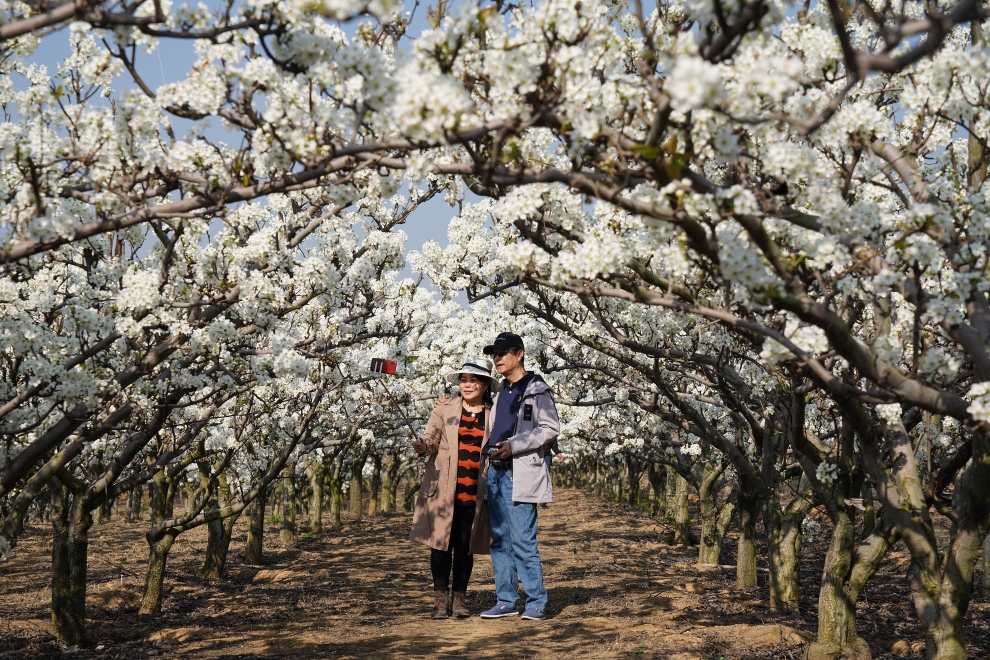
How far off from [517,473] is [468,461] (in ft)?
2.52

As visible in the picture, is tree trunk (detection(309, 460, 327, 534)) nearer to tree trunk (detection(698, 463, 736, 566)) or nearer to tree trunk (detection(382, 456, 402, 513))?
tree trunk (detection(698, 463, 736, 566))

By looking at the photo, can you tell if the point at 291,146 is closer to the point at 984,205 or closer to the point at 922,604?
Answer: the point at 984,205

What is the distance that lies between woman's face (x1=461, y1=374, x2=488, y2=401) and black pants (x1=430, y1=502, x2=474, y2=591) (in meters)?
1.06

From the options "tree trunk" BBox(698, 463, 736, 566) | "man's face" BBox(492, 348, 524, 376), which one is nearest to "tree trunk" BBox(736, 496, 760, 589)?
"tree trunk" BBox(698, 463, 736, 566)

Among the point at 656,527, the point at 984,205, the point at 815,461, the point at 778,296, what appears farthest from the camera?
the point at 656,527

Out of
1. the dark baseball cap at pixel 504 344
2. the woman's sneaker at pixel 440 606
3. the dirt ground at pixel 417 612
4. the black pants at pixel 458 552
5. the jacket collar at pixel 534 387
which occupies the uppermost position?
the dark baseball cap at pixel 504 344

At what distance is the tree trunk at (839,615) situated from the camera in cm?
763

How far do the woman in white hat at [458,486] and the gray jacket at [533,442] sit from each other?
1.86 ft

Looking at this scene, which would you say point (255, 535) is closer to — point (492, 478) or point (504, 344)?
point (492, 478)

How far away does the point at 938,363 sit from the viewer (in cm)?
489

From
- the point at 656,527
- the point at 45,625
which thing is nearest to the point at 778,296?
the point at 45,625

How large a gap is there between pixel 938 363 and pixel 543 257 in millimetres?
2965

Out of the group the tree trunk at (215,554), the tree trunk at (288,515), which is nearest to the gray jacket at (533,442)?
the tree trunk at (215,554)

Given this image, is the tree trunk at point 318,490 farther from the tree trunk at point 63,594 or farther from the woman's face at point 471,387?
the woman's face at point 471,387
